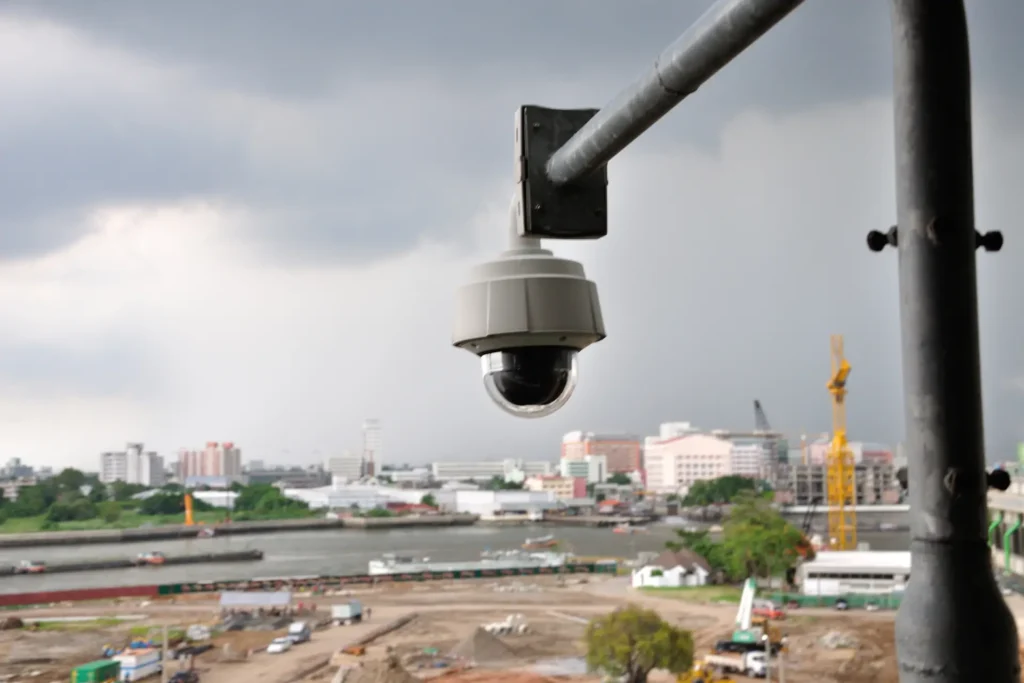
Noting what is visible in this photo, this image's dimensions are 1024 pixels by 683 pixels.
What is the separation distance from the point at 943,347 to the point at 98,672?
7503mm

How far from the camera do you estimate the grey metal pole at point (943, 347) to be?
0.79ft

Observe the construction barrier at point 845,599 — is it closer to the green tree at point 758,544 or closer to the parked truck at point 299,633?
the green tree at point 758,544

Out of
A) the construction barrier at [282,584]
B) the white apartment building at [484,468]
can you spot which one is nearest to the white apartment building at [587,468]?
the white apartment building at [484,468]

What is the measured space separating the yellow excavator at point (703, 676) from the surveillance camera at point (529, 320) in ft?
21.0

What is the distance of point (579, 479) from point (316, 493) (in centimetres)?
724

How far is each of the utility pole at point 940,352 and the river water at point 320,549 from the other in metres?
Result: 14.1

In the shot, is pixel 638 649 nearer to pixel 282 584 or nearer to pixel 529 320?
pixel 529 320

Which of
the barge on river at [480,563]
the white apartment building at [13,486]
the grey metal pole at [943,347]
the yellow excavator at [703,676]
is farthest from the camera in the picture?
the white apartment building at [13,486]

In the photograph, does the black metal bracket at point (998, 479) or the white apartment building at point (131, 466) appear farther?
the white apartment building at point (131, 466)

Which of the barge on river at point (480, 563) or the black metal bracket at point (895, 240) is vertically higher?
the black metal bracket at point (895, 240)

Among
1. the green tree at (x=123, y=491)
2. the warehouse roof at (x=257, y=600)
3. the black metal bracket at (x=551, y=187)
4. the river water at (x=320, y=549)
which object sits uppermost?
the black metal bracket at (x=551, y=187)

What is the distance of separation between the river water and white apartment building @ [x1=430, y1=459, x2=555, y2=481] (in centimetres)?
1511

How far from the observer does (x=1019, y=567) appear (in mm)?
6809

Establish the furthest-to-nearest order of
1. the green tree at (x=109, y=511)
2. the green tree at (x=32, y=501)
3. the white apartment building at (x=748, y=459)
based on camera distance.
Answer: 1. the white apartment building at (x=748, y=459)
2. the green tree at (x=32, y=501)
3. the green tree at (x=109, y=511)
